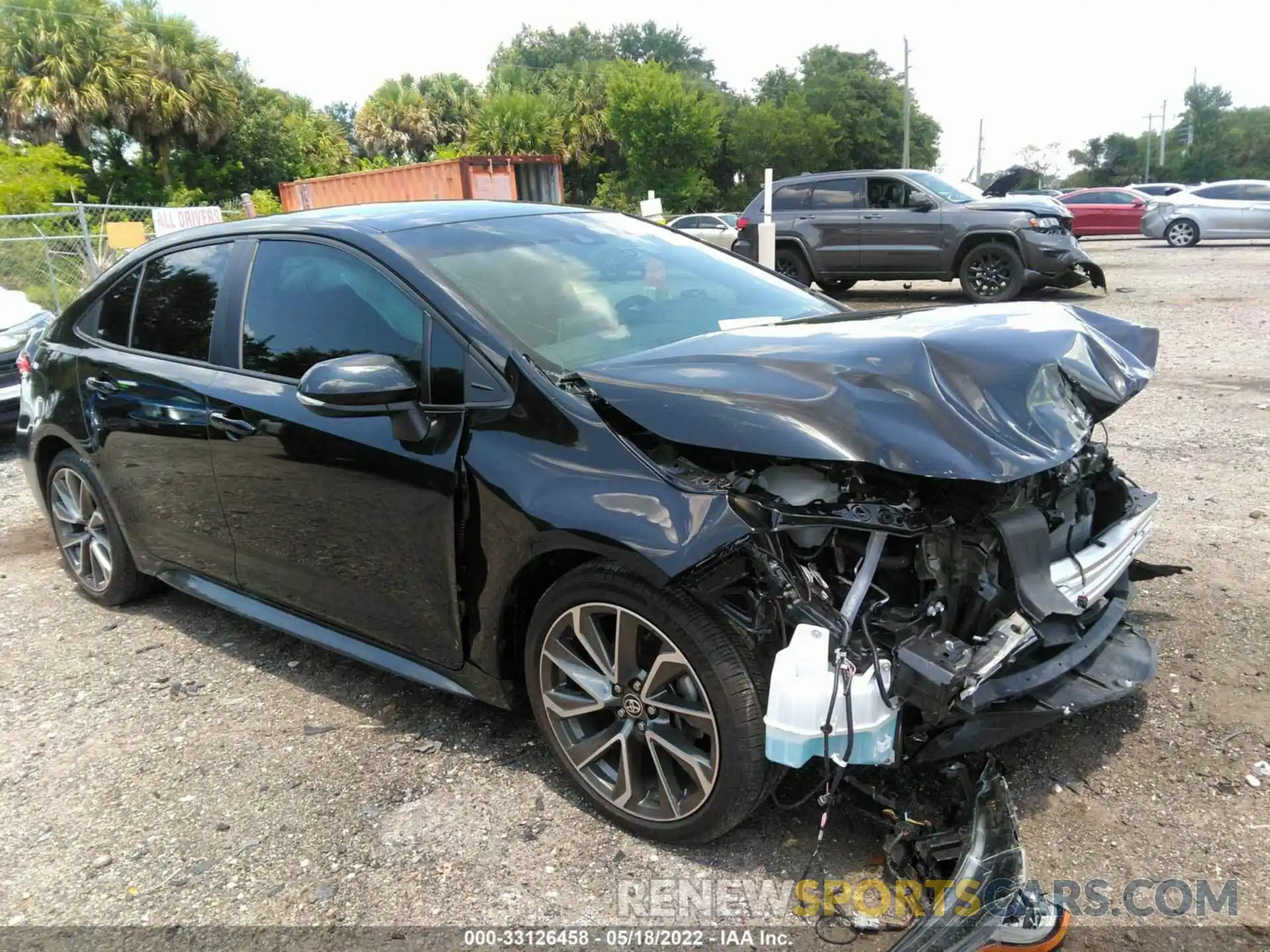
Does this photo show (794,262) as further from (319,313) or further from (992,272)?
(319,313)

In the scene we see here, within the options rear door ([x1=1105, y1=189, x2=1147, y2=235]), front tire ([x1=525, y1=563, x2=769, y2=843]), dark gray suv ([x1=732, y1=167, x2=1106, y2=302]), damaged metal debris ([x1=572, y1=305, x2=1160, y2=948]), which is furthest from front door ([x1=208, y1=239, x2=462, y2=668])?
rear door ([x1=1105, y1=189, x2=1147, y2=235])

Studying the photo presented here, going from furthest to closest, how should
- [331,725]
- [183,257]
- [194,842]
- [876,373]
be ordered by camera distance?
[183,257]
[331,725]
[194,842]
[876,373]

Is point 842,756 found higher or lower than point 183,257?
lower

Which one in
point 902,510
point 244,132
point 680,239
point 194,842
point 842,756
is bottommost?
point 194,842

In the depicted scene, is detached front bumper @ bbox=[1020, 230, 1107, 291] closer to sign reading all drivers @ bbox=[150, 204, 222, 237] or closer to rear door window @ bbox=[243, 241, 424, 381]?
rear door window @ bbox=[243, 241, 424, 381]

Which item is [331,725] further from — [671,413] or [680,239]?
[680,239]

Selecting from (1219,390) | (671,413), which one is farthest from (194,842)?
(1219,390)

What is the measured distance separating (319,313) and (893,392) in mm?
1993

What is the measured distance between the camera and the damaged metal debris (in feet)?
7.47

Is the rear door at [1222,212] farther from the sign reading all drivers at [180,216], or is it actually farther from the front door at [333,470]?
the front door at [333,470]

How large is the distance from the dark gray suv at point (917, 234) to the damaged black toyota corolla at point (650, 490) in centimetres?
963

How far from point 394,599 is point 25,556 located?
11.7ft

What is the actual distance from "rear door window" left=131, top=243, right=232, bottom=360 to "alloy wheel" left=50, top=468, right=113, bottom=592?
0.89 metres

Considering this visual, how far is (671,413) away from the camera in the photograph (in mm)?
2500
